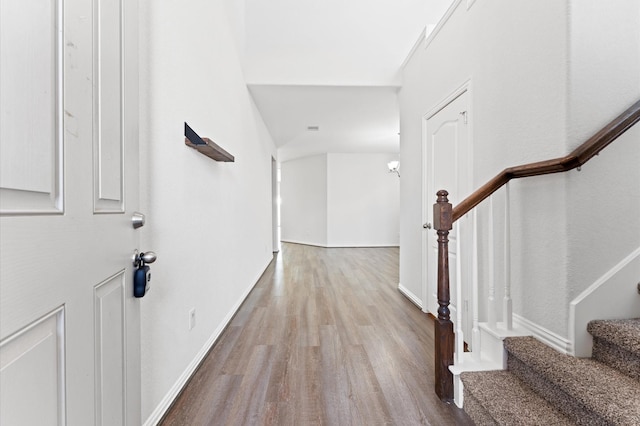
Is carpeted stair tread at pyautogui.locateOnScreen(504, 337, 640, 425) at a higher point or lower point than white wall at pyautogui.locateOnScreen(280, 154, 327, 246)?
lower

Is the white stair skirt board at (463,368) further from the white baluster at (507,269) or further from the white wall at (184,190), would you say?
the white wall at (184,190)

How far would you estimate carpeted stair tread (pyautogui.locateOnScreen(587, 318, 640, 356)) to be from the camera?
1.21m

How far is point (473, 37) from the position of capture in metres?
2.09

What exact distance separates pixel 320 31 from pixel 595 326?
358 cm

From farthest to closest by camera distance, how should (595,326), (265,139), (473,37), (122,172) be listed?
(265,139)
(473,37)
(595,326)
(122,172)

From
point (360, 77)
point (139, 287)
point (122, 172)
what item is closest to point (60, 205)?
point (122, 172)

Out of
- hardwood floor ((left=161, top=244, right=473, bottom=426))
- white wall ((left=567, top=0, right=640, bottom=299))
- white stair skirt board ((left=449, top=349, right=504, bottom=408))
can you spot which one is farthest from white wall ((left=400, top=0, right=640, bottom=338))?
hardwood floor ((left=161, top=244, right=473, bottom=426))

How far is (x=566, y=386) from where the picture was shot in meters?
1.21

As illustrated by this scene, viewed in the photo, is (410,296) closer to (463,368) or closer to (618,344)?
(463,368)

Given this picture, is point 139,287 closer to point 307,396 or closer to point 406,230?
point 307,396

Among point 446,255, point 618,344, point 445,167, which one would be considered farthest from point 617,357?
point 445,167

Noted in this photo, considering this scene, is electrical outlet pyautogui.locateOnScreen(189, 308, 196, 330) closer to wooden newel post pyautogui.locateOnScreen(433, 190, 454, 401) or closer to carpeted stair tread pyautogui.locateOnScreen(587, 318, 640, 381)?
wooden newel post pyautogui.locateOnScreen(433, 190, 454, 401)

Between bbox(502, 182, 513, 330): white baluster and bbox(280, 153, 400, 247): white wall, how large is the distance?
6.06 meters

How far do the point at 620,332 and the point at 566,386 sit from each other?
1.14 ft
